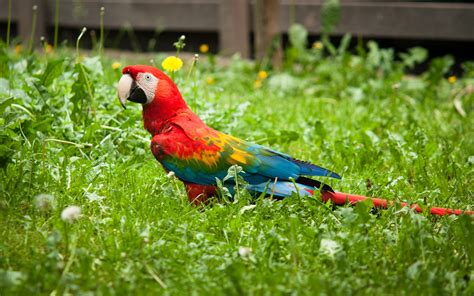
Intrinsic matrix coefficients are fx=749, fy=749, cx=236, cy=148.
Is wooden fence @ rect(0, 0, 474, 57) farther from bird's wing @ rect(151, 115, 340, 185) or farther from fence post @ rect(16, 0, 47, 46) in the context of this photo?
bird's wing @ rect(151, 115, 340, 185)

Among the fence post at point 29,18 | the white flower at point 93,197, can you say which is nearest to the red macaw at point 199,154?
the white flower at point 93,197

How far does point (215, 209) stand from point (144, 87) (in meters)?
0.56

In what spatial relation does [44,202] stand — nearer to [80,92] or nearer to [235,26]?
[80,92]

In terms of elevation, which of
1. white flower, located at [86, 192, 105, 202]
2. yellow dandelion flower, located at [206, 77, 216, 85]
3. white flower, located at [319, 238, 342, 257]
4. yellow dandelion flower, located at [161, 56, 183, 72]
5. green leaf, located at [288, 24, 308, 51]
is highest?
yellow dandelion flower, located at [161, 56, 183, 72]

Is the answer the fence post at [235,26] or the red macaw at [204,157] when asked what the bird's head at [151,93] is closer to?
the red macaw at [204,157]

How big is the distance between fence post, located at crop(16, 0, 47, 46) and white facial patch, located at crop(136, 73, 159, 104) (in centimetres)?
441

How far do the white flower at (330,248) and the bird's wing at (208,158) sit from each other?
497 mm

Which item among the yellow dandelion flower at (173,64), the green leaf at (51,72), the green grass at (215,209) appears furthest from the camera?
the green leaf at (51,72)

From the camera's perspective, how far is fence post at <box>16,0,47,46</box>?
692 centimetres

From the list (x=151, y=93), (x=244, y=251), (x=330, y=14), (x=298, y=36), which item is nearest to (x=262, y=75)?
(x=298, y=36)

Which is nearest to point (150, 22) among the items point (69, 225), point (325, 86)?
point (325, 86)

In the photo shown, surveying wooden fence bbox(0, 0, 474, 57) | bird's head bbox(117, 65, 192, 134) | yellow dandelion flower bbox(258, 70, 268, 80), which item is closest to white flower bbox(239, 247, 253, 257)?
bird's head bbox(117, 65, 192, 134)

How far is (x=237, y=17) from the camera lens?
19.7 feet

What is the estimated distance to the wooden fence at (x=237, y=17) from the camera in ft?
18.0
